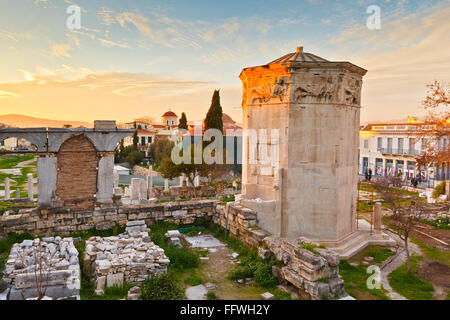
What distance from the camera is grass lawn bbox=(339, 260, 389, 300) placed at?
6.90 meters

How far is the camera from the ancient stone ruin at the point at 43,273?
5613mm

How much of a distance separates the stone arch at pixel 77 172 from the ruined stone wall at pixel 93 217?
667 mm

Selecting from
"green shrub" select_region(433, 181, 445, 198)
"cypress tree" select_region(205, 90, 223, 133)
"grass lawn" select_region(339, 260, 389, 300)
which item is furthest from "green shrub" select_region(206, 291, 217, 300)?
"cypress tree" select_region(205, 90, 223, 133)

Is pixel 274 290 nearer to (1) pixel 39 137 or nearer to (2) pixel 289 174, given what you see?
(2) pixel 289 174

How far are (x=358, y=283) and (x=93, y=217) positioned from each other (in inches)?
294

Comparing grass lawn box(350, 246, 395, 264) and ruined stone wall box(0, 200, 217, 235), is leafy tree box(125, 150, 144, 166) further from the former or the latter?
grass lawn box(350, 246, 395, 264)

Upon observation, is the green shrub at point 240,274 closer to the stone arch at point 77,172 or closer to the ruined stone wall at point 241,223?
the ruined stone wall at point 241,223

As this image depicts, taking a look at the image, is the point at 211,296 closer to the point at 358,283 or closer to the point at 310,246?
the point at 310,246

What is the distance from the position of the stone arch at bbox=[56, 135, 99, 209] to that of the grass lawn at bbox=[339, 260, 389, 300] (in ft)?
25.4

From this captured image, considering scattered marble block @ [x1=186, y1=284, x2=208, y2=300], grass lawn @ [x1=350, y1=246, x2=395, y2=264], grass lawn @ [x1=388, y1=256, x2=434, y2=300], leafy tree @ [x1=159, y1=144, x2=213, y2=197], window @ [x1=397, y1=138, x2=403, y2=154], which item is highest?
window @ [x1=397, y1=138, x2=403, y2=154]

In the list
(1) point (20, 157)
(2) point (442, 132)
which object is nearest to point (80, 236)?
(2) point (442, 132)

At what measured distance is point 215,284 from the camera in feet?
22.5
